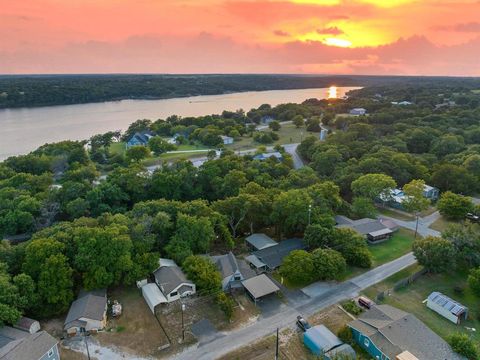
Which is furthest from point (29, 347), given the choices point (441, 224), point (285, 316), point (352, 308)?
point (441, 224)

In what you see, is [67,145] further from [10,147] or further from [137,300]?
[137,300]

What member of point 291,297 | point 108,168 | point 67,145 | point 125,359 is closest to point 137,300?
point 125,359

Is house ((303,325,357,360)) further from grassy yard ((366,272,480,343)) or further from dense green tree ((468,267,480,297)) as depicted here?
dense green tree ((468,267,480,297))

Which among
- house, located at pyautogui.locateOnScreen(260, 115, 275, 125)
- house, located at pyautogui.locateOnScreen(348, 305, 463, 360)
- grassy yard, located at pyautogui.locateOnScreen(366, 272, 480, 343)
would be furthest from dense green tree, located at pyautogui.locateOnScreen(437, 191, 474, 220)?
house, located at pyautogui.locateOnScreen(260, 115, 275, 125)

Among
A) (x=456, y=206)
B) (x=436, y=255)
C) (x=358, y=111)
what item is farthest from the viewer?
(x=358, y=111)

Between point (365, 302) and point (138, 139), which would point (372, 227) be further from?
point (138, 139)

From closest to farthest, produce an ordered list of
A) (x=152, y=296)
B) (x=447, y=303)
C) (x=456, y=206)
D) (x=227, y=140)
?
(x=447, y=303) < (x=152, y=296) < (x=456, y=206) < (x=227, y=140)
